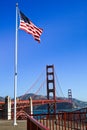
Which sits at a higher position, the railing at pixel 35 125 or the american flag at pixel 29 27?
the american flag at pixel 29 27

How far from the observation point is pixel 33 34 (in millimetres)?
21188

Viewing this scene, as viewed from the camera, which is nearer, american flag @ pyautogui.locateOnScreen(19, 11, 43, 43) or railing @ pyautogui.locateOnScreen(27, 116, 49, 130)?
railing @ pyautogui.locateOnScreen(27, 116, 49, 130)

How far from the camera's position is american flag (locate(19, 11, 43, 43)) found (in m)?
20.8

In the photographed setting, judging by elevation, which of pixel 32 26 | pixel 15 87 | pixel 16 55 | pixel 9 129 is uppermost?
pixel 32 26

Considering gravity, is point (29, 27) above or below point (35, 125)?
above

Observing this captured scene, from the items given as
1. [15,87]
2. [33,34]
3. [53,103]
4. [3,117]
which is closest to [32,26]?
[33,34]

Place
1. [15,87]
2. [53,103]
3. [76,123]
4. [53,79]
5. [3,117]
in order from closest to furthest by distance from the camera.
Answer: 1. [76,123]
2. [15,87]
3. [3,117]
4. [53,103]
5. [53,79]

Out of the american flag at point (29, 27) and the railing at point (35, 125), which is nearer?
the railing at point (35, 125)

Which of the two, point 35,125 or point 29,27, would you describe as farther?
point 29,27

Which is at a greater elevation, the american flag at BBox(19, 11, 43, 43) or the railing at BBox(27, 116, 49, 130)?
the american flag at BBox(19, 11, 43, 43)

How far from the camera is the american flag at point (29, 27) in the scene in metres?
20.8

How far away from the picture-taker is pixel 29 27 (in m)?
21.0

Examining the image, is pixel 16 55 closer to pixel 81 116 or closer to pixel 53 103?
pixel 81 116

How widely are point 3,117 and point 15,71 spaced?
9.78 metres
